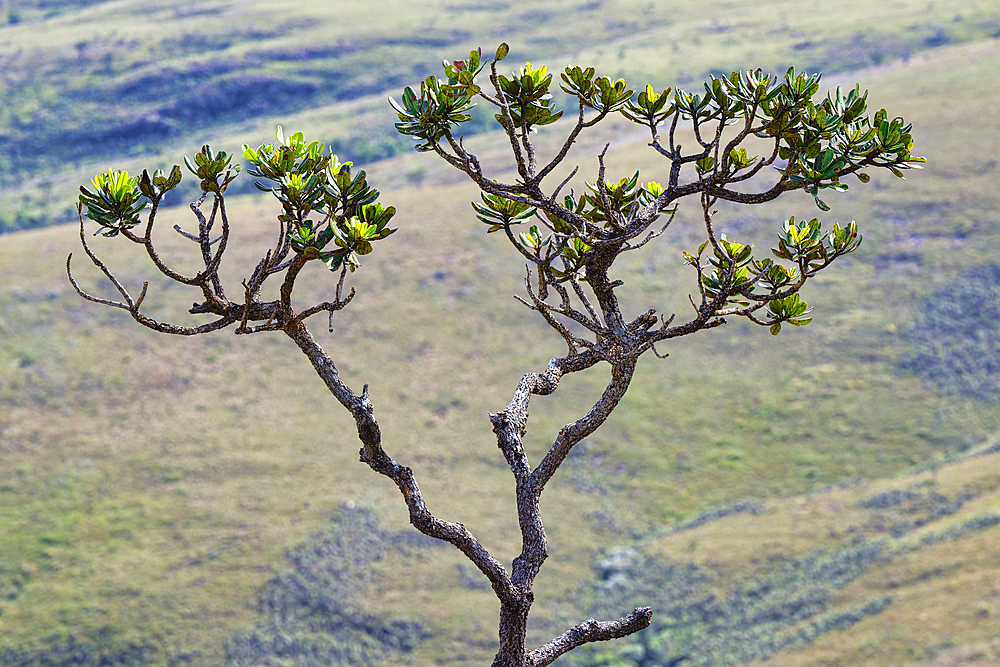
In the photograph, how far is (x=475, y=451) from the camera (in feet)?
129

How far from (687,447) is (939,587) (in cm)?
1287

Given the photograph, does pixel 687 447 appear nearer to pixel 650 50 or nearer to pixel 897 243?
pixel 897 243

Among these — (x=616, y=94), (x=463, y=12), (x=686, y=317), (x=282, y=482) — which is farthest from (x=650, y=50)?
(x=616, y=94)

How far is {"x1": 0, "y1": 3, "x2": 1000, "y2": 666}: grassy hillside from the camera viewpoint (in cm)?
3078

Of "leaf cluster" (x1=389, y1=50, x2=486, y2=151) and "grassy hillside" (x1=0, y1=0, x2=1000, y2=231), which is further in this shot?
"grassy hillside" (x1=0, y1=0, x2=1000, y2=231)

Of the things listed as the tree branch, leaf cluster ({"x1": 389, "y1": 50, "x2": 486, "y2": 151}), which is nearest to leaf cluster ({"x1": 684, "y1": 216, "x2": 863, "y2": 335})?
leaf cluster ({"x1": 389, "y1": 50, "x2": 486, "y2": 151})

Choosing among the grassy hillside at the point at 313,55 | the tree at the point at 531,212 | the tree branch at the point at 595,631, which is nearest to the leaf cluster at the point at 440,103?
the tree at the point at 531,212

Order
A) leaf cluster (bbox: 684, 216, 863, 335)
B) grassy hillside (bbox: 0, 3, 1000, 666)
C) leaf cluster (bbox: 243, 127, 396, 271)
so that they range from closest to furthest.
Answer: leaf cluster (bbox: 243, 127, 396, 271) < leaf cluster (bbox: 684, 216, 863, 335) < grassy hillside (bbox: 0, 3, 1000, 666)

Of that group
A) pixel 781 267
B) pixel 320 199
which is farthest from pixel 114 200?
pixel 781 267

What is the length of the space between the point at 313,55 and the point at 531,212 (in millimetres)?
106007

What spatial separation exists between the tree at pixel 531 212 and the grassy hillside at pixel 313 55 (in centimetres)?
7195

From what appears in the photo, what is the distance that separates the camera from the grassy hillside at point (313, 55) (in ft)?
275

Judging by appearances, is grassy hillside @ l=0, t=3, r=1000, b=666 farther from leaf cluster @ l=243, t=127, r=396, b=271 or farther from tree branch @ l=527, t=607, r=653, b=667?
leaf cluster @ l=243, t=127, r=396, b=271

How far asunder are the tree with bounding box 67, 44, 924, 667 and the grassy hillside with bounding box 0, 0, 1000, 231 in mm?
71946
